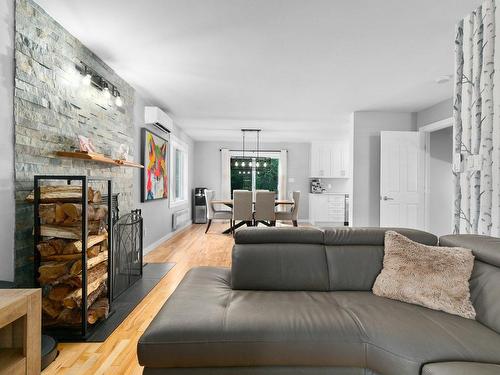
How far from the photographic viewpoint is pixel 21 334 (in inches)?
44.9

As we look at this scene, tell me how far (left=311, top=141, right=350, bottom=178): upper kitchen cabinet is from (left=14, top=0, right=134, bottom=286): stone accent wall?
621 centimetres

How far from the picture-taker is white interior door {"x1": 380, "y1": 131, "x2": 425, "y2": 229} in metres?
4.81

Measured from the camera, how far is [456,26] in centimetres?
239

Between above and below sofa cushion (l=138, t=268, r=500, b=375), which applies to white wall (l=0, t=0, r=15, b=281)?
above

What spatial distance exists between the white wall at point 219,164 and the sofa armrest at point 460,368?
734 cm

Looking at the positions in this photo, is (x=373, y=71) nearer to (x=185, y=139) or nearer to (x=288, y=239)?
(x=288, y=239)

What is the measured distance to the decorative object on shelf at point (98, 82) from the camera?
8.74 ft

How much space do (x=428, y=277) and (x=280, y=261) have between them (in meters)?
0.85

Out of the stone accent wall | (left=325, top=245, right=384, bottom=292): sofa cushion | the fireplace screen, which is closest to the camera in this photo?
(left=325, top=245, right=384, bottom=292): sofa cushion

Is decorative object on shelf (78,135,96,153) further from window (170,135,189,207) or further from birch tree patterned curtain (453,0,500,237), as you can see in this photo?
birch tree patterned curtain (453,0,500,237)

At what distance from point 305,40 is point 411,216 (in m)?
3.62

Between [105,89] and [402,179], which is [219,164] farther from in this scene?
[105,89]

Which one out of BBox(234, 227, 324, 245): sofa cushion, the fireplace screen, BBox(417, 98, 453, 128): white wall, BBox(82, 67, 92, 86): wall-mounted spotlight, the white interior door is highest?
BBox(417, 98, 453, 128): white wall

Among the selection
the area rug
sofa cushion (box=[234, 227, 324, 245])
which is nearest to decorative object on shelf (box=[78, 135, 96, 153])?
the area rug
